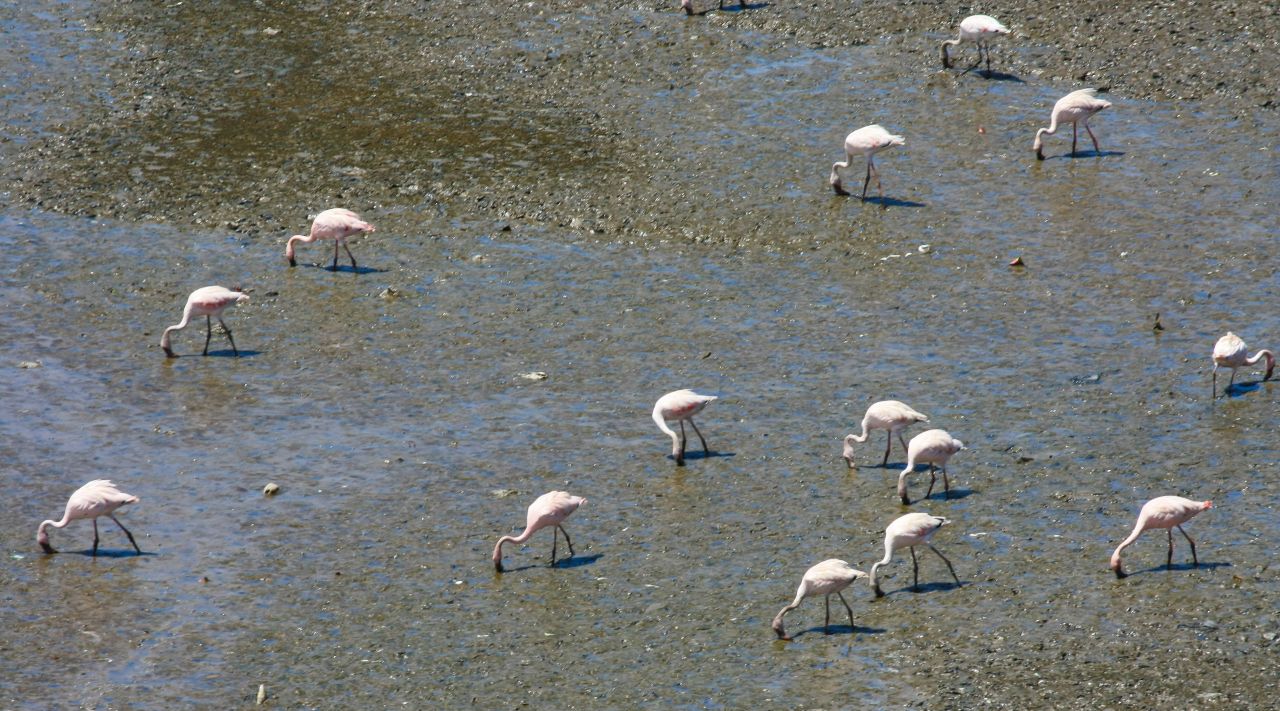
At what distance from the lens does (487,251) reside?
17.9 metres

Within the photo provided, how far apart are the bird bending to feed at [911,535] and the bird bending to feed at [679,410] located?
242 centimetres

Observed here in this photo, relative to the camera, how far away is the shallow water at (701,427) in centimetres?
1094

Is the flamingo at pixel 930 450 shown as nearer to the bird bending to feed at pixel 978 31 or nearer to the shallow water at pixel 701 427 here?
the shallow water at pixel 701 427

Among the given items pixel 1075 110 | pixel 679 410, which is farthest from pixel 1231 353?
pixel 1075 110

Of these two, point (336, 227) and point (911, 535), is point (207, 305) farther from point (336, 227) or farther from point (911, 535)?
point (911, 535)

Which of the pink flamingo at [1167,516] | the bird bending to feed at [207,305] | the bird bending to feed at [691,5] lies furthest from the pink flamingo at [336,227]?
the pink flamingo at [1167,516]

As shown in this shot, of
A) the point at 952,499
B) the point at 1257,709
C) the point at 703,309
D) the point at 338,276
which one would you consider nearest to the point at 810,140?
the point at 703,309

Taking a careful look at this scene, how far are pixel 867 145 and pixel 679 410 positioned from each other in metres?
5.73

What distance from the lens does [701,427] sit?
14305 mm

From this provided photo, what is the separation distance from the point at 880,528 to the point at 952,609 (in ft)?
4.28

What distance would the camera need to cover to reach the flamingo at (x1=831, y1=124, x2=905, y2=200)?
59.4 ft

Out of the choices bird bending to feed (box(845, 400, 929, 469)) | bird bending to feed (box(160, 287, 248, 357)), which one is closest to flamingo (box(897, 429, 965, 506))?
bird bending to feed (box(845, 400, 929, 469))

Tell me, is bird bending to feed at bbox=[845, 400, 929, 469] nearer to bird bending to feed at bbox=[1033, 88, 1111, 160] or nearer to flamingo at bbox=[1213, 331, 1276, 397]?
flamingo at bbox=[1213, 331, 1276, 397]

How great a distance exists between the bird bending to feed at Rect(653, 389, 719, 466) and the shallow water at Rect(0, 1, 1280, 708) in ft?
Answer: 0.90
